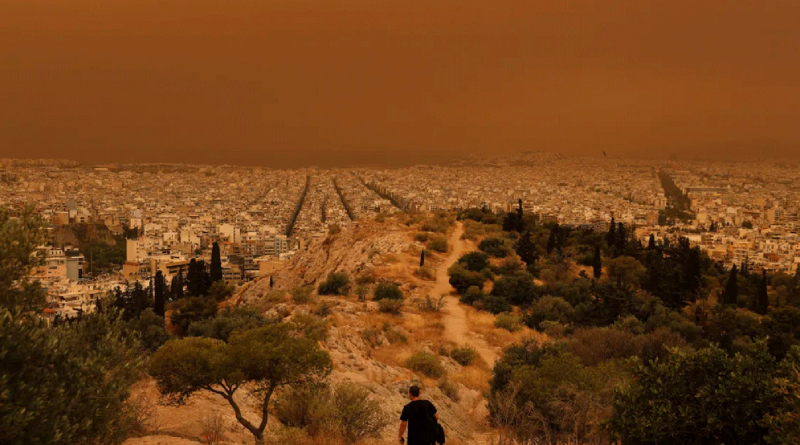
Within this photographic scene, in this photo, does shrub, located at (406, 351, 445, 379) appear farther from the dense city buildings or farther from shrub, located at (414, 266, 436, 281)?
shrub, located at (414, 266, 436, 281)

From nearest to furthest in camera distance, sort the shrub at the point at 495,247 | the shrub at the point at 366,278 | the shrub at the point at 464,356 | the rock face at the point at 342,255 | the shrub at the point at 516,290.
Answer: the shrub at the point at 464,356
the shrub at the point at 516,290
the shrub at the point at 366,278
the rock face at the point at 342,255
the shrub at the point at 495,247

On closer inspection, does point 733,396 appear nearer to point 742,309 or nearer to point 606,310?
point 606,310

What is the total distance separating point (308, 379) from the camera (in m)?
6.36

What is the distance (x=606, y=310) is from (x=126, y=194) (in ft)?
443

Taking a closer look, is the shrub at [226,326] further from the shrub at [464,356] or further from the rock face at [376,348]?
the shrub at [464,356]

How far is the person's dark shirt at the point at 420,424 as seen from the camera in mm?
4797

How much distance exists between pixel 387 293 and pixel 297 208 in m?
85.4

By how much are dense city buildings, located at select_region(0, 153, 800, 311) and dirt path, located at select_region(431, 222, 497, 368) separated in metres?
Result: 9.54

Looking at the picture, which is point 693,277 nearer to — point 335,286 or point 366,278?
point 366,278

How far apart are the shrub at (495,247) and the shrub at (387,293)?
823cm

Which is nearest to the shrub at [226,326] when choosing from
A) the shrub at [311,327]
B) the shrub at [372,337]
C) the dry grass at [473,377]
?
the shrub at [311,327]

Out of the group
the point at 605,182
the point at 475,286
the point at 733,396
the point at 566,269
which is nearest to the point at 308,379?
the point at 733,396

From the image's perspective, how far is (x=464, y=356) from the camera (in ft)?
41.5

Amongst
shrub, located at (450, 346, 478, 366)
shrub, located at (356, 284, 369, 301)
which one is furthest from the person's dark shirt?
shrub, located at (356, 284, 369, 301)
